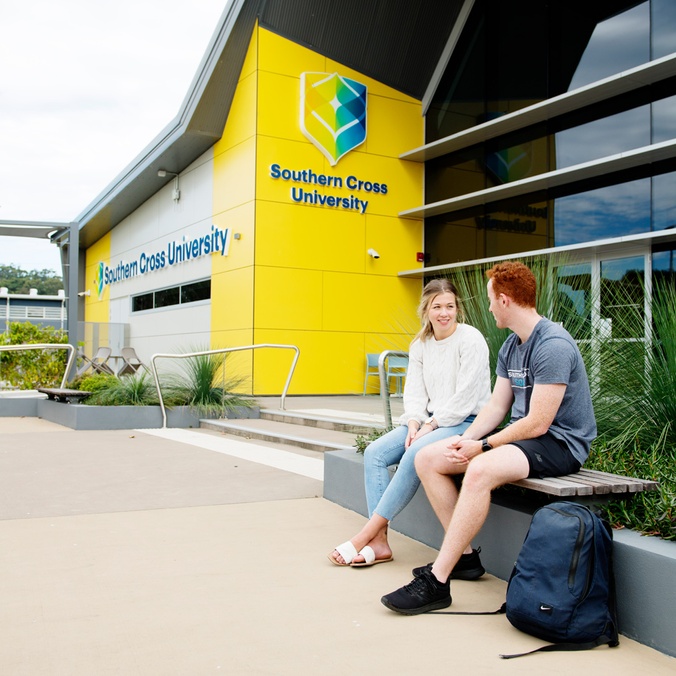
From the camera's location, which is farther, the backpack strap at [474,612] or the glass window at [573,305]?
the glass window at [573,305]

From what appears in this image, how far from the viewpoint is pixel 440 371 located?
3.94 metres

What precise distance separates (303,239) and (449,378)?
1010 centimetres

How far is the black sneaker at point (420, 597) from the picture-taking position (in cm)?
296

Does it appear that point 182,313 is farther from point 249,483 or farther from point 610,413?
point 610,413

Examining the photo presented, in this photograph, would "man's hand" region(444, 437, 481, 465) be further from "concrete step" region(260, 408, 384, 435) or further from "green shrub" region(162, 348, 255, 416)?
"green shrub" region(162, 348, 255, 416)

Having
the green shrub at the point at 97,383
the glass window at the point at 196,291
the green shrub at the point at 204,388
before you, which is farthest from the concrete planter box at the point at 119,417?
the glass window at the point at 196,291

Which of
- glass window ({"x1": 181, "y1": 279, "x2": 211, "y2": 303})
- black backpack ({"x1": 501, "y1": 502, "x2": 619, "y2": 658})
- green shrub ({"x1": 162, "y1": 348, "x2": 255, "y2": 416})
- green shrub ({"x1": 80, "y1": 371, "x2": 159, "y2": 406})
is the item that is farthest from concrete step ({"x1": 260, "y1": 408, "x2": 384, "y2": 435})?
glass window ({"x1": 181, "y1": 279, "x2": 211, "y2": 303})

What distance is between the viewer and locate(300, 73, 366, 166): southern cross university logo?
13789 millimetres

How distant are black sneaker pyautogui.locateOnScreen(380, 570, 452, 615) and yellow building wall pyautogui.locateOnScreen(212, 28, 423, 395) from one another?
33.6ft

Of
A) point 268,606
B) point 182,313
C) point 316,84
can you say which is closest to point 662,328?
point 268,606

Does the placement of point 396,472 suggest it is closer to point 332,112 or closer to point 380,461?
point 380,461

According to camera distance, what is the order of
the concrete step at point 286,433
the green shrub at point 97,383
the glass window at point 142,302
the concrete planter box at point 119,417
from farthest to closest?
the glass window at point 142,302 → the green shrub at point 97,383 → the concrete planter box at point 119,417 → the concrete step at point 286,433

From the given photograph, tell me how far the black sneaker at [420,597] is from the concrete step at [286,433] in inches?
158

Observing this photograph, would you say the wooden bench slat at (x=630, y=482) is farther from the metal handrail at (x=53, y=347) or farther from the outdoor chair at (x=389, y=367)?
the metal handrail at (x=53, y=347)
